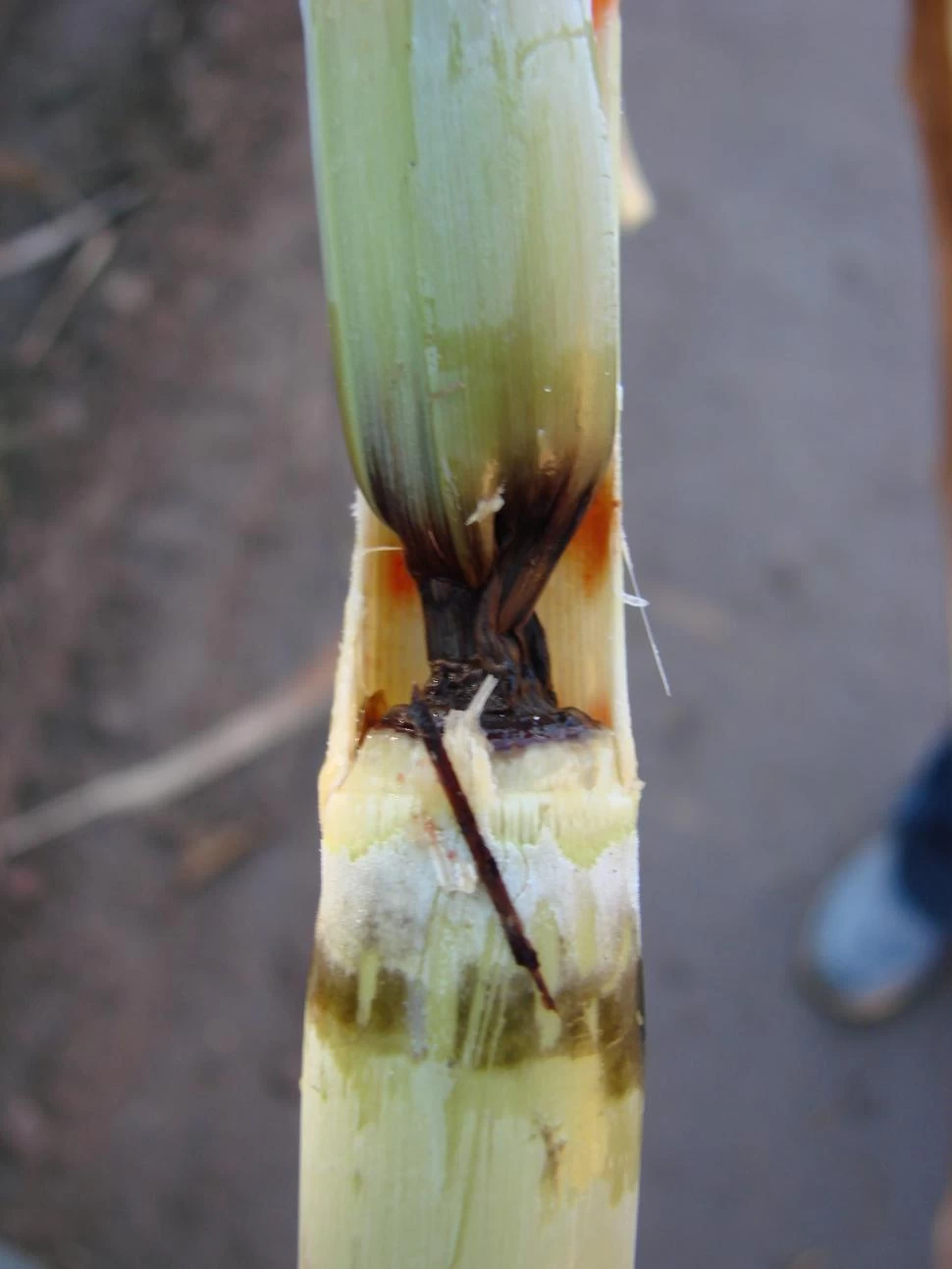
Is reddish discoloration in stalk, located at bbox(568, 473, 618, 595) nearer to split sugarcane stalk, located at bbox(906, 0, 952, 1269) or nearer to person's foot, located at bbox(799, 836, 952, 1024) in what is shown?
split sugarcane stalk, located at bbox(906, 0, 952, 1269)

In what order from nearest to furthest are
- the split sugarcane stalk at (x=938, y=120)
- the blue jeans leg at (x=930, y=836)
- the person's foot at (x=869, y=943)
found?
→ the split sugarcane stalk at (x=938, y=120), the blue jeans leg at (x=930, y=836), the person's foot at (x=869, y=943)

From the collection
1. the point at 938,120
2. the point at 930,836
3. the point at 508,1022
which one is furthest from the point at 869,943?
the point at 508,1022

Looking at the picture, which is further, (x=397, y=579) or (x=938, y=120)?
(x=938, y=120)

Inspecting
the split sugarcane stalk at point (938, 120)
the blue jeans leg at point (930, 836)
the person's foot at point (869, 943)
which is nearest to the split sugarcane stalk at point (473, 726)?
the split sugarcane stalk at point (938, 120)

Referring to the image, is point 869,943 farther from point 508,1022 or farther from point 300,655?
point 508,1022

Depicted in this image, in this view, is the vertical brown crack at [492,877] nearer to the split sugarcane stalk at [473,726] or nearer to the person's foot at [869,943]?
the split sugarcane stalk at [473,726]

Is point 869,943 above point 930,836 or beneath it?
beneath

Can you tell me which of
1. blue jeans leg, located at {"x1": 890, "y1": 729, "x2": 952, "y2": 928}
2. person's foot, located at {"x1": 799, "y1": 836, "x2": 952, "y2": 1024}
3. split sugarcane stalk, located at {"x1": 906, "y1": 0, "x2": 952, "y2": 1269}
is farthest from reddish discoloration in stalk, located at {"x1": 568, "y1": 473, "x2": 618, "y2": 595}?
person's foot, located at {"x1": 799, "y1": 836, "x2": 952, "y2": 1024}
